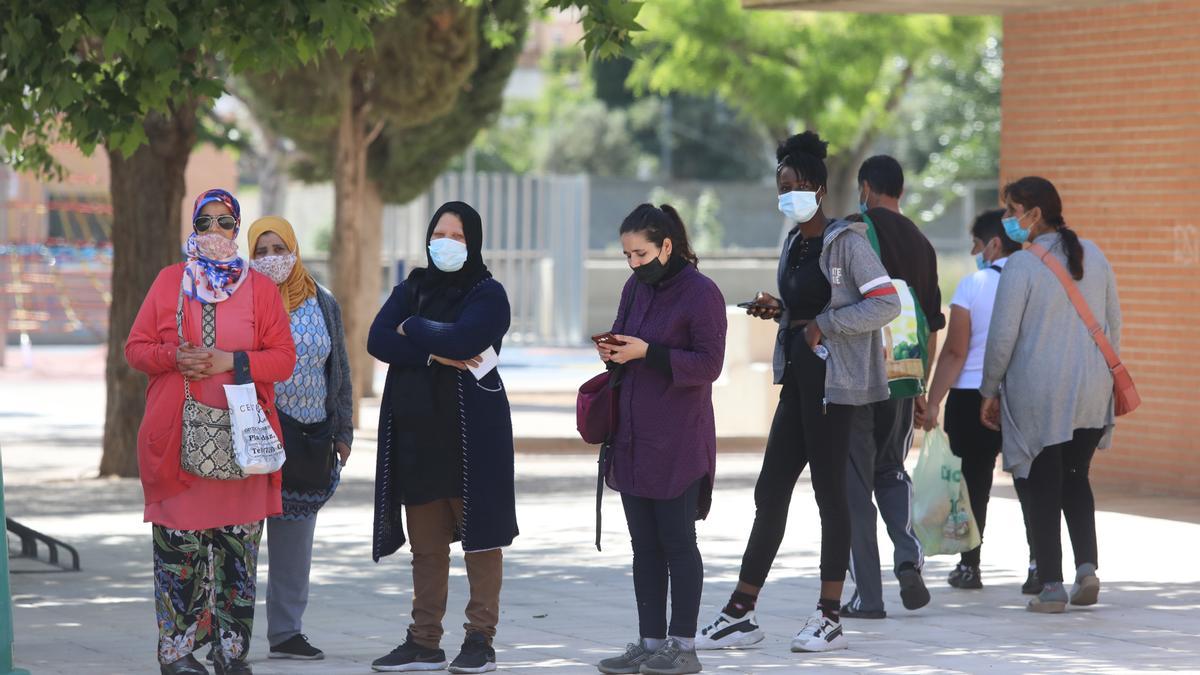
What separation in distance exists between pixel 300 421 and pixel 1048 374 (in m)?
3.19

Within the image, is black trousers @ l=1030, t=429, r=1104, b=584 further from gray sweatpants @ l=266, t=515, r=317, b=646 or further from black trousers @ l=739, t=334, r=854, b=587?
gray sweatpants @ l=266, t=515, r=317, b=646

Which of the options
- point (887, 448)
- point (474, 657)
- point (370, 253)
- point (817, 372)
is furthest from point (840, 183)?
point (474, 657)

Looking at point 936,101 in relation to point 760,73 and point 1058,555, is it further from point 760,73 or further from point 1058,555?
point 1058,555

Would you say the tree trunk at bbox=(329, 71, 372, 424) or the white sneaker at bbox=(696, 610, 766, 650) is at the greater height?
the tree trunk at bbox=(329, 71, 372, 424)

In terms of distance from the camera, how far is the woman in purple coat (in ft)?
21.9

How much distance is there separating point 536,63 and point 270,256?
215 ft

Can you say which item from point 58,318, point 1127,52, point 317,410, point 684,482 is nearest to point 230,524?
point 317,410

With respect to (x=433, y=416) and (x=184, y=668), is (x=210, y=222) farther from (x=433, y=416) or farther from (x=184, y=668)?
(x=184, y=668)

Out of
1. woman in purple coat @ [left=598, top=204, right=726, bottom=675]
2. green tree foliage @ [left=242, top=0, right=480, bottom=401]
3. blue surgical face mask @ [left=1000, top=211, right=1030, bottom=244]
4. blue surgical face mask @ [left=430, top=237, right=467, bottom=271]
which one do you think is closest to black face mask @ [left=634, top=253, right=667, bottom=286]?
woman in purple coat @ [left=598, top=204, right=726, bottom=675]

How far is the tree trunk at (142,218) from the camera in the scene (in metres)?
14.0

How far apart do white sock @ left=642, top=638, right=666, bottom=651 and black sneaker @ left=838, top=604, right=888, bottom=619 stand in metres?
1.36

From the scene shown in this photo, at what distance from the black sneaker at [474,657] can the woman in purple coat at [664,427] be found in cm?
41

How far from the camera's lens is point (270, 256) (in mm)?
7027

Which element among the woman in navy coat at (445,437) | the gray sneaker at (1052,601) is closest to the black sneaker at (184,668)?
the woman in navy coat at (445,437)
